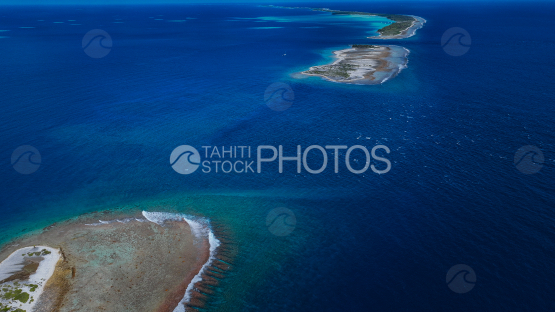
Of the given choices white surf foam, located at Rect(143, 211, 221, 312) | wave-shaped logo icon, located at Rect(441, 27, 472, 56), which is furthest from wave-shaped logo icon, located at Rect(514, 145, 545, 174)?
wave-shaped logo icon, located at Rect(441, 27, 472, 56)

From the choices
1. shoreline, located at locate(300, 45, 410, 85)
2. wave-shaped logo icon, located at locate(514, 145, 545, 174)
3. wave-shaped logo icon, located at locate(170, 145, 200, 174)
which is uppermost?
shoreline, located at locate(300, 45, 410, 85)

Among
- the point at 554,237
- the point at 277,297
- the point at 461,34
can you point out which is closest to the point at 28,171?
→ the point at 277,297

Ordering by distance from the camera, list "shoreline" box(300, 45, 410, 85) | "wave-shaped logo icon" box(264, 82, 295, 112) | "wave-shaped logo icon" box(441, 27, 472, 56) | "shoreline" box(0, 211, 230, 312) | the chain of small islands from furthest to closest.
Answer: "wave-shaped logo icon" box(441, 27, 472, 56), the chain of small islands, "shoreline" box(300, 45, 410, 85), "wave-shaped logo icon" box(264, 82, 295, 112), "shoreline" box(0, 211, 230, 312)

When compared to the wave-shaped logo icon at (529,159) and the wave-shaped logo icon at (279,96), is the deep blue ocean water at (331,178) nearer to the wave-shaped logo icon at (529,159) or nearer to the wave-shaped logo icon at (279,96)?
the wave-shaped logo icon at (529,159)

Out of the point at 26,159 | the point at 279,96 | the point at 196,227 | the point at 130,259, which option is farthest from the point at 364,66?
the point at 130,259

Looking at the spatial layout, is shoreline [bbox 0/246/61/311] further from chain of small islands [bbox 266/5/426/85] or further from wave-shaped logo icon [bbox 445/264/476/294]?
chain of small islands [bbox 266/5/426/85]

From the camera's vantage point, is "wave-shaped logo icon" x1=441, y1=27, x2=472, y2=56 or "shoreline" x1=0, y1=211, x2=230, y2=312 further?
"wave-shaped logo icon" x1=441, y1=27, x2=472, y2=56

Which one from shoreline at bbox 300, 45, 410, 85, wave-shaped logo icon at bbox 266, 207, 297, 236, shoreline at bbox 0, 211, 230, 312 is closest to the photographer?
shoreline at bbox 0, 211, 230, 312

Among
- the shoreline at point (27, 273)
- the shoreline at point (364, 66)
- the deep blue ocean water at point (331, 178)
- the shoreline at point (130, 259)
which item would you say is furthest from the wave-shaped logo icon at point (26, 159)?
the shoreline at point (364, 66)
